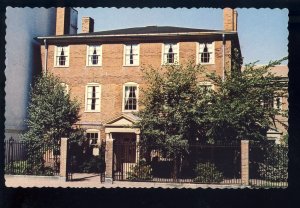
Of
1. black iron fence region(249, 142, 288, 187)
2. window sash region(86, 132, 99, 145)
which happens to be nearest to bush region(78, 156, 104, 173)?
window sash region(86, 132, 99, 145)

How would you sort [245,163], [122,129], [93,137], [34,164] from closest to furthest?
[245,163] < [34,164] < [122,129] < [93,137]

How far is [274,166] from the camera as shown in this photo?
57.1 feet

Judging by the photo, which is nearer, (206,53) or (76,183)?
(76,183)

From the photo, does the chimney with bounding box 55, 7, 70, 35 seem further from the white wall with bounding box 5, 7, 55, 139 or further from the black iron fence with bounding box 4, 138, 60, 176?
the black iron fence with bounding box 4, 138, 60, 176

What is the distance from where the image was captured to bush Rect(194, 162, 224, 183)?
1680 centimetres

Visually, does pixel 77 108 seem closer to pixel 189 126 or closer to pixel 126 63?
pixel 126 63

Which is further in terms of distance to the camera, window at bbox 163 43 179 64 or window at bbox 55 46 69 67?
window at bbox 55 46 69 67

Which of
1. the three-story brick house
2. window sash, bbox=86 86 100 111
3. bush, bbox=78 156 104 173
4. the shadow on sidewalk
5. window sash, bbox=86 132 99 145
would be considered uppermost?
the three-story brick house

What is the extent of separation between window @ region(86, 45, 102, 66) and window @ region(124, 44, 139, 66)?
5.96 feet

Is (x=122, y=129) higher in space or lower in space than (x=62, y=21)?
lower

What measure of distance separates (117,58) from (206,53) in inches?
232

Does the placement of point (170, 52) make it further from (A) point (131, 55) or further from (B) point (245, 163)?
(B) point (245, 163)

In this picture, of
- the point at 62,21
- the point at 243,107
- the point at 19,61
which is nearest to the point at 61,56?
the point at 19,61

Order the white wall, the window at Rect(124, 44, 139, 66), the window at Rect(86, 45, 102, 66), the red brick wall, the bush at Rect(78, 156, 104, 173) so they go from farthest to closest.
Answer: the window at Rect(86, 45, 102, 66) → the window at Rect(124, 44, 139, 66) → the red brick wall → the white wall → the bush at Rect(78, 156, 104, 173)
